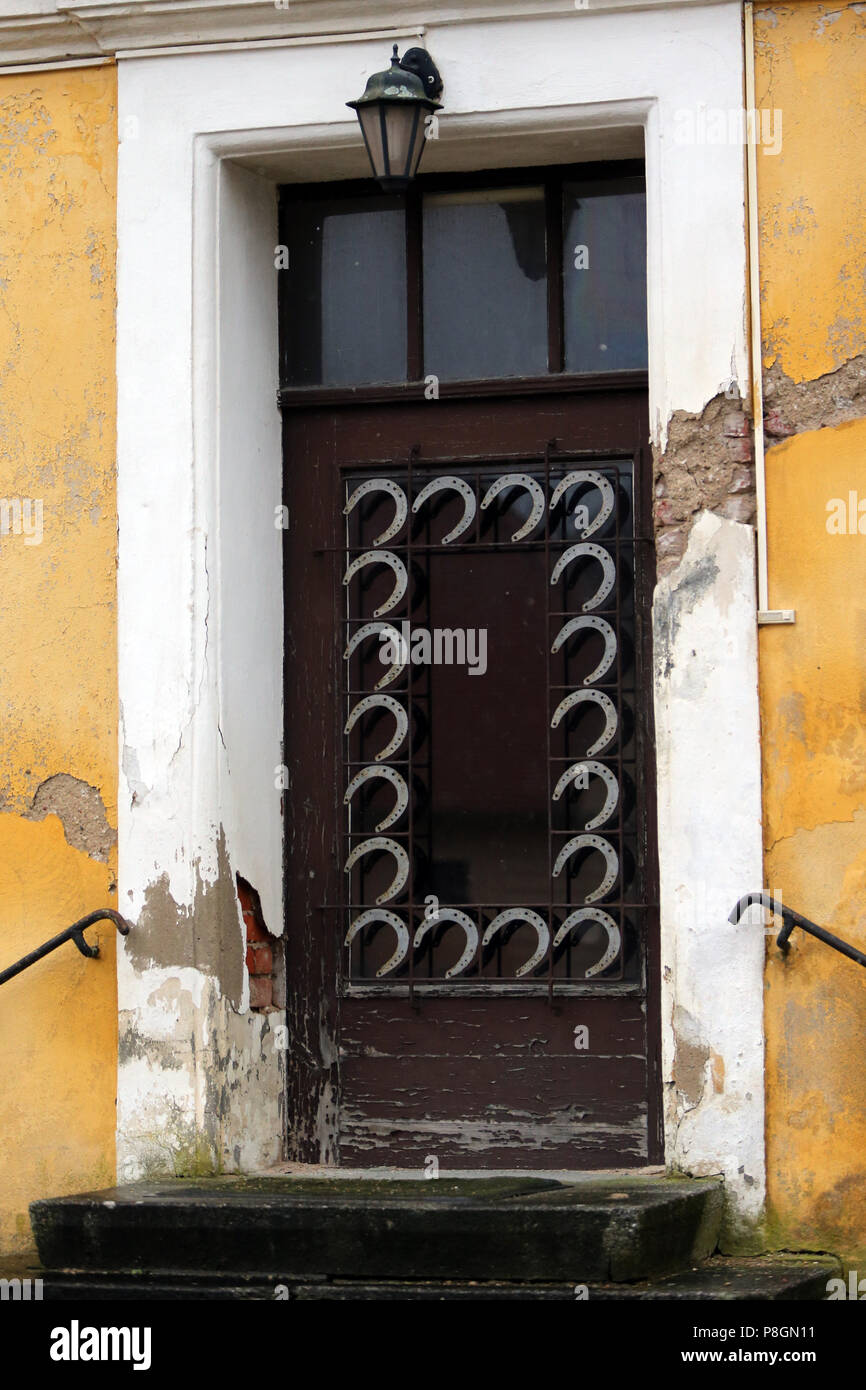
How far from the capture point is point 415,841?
20.2 feet

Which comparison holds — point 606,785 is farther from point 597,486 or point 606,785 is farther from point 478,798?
point 597,486

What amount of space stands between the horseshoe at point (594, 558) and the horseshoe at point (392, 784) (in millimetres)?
819

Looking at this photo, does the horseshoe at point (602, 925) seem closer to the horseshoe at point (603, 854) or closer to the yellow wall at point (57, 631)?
the horseshoe at point (603, 854)

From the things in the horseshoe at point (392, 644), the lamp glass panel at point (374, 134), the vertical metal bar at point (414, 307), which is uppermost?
the lamp glass panel at point (374, 134)

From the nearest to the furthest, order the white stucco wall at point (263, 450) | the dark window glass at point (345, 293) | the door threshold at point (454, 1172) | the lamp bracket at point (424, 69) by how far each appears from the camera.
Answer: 1. the white stucco wall at point (263, 450)
2. the door threshold at point (454, 1172)
3. the lamp bracket at point (424, 69)
4. the dark window glass at point (345, 293)

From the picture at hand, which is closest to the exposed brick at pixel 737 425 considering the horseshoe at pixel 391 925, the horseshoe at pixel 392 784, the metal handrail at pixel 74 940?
the horseshoe at pixel 392 784

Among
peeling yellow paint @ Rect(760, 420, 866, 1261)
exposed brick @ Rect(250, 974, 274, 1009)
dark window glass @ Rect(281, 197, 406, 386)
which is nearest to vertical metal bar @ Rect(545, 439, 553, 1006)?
dark window glass @ Rect(281, 197, 406, 386)

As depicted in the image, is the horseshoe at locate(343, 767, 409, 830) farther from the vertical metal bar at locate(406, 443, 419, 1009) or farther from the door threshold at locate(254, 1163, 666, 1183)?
the door threshold at locate(254, 1163, 666, 1183)

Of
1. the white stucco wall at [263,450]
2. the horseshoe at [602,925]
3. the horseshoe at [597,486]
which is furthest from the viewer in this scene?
the horseshoe at [597,486]

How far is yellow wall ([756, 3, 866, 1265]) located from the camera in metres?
5.49

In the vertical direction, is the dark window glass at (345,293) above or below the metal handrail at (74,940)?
A: above

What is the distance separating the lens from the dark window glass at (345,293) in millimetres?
6363

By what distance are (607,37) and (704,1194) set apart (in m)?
3.50
